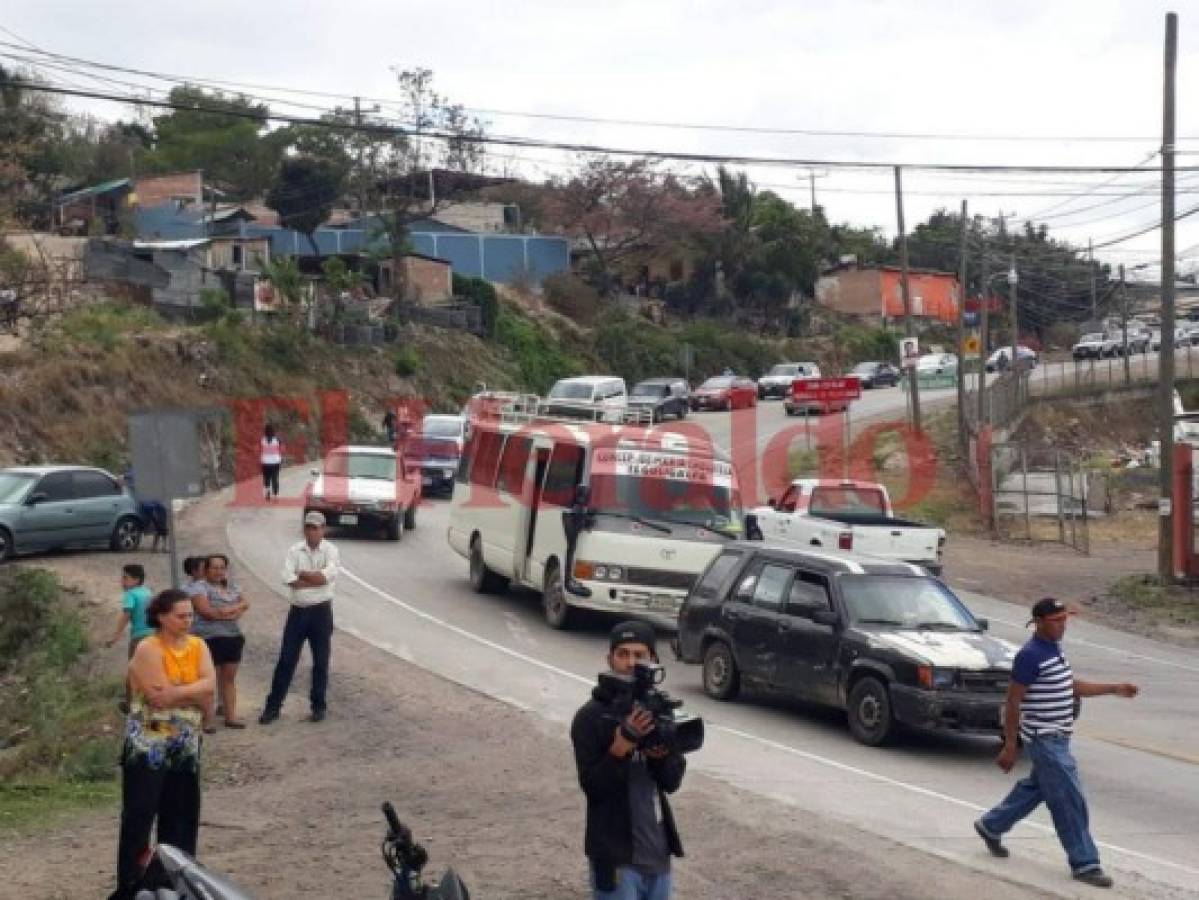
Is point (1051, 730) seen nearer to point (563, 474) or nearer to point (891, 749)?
point (891, 749)

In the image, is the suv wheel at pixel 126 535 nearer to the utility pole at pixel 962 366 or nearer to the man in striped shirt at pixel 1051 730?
the man in striped shirt at pixel 1051 730

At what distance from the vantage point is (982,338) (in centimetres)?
4859

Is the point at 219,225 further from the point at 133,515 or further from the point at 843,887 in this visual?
the point at 843,887

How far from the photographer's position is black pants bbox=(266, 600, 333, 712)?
15.5 m

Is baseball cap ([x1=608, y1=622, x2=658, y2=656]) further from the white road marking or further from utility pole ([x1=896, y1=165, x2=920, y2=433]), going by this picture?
utility pole ([x1=896, y1=165, x2=920, y2=433])

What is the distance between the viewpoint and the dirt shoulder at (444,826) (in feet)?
33.0

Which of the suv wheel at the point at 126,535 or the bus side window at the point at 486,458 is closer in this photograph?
the bus side window at the point at 486,458

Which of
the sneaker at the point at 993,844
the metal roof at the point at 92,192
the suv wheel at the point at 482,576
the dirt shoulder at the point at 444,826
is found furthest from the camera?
the metal roof at the point at 92,192

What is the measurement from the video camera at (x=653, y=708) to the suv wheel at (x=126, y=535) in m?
23.4

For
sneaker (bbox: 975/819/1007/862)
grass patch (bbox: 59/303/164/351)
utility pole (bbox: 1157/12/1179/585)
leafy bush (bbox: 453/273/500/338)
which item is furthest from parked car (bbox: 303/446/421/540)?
leafy bush (bbox: 453/273/500/338)

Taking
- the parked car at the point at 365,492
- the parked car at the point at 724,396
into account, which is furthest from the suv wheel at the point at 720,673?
the parked car at the point at 724,396

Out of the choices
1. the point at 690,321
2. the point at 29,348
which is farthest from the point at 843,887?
the point at 690,321

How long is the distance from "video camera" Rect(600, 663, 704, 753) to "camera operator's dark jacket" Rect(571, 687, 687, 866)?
43mm

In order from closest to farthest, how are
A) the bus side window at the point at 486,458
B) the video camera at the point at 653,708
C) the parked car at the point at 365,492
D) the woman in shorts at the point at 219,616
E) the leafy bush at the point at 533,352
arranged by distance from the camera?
1. the video camera at the point at 653,708
2. the woman in shorts at the point at 219,616
3. the bus side window at the point at 486,458
4. the parked car at the point at 365,492
5. the leafy bush at the point at 533,352
